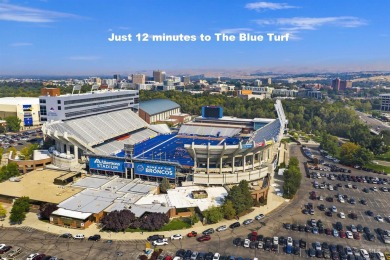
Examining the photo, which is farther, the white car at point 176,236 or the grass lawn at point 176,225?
the grass lawn at point 176,225

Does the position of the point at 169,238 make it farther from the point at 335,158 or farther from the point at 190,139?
the point at 335,158

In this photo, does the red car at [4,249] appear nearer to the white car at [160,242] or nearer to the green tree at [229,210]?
the white car at [160,242]

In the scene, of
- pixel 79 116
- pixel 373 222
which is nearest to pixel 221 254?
pixel 373 222

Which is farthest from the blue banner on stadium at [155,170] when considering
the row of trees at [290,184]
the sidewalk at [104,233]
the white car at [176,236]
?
the row of trees at [290,184]

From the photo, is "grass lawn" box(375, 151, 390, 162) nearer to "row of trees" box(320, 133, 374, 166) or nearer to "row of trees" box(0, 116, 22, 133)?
"row of trees" box(320, 133, 374, 166)

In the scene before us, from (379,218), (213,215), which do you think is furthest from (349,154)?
(213,215)

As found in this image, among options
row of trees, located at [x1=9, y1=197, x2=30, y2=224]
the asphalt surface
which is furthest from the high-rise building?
the asphalt surface
